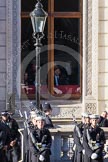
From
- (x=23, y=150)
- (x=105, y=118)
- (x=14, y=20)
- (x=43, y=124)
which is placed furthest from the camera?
(x=14, y=20)

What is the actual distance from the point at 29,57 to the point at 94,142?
8.07 metres

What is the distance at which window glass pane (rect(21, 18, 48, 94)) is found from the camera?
30.8 meters

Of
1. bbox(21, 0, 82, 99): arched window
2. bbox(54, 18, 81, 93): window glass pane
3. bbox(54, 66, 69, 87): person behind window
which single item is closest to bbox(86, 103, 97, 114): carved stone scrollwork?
bbox(21, 0, 82, 99): arched window

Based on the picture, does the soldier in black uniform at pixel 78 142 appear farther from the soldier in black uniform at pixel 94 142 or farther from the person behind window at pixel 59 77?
the person behind window at pixel 59 77

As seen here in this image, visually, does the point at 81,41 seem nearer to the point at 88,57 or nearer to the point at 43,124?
the point at 88,57

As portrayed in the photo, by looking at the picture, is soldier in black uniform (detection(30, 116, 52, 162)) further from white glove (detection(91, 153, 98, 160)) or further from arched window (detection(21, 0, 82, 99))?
arched window (detection(21, 0, 82, 99))

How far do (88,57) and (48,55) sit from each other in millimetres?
1421

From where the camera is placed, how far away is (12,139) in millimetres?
24797

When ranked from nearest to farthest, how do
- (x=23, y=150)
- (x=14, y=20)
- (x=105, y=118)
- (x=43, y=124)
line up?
(x=43, y=124)
(x=23, y=150)
(x=105, y=118)
(x=14, y=20)

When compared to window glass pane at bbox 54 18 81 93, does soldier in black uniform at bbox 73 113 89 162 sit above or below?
below

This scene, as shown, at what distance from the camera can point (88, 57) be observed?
30828 millimetres

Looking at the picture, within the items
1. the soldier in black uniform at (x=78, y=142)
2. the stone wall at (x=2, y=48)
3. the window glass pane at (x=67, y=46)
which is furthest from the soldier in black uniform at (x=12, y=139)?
the window glass pane at (x=67, y=46)

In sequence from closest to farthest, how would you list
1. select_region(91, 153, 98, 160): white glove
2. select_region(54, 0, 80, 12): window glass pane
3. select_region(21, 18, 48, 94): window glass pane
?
1. select_region(91, 153, 98, 160): white glove
2. select_region(21, 18, 48, 94): window glass pane
3. select_region(54, 0, 80, 12): window glass pane

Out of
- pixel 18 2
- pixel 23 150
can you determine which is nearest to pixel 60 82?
pixel 18 2
